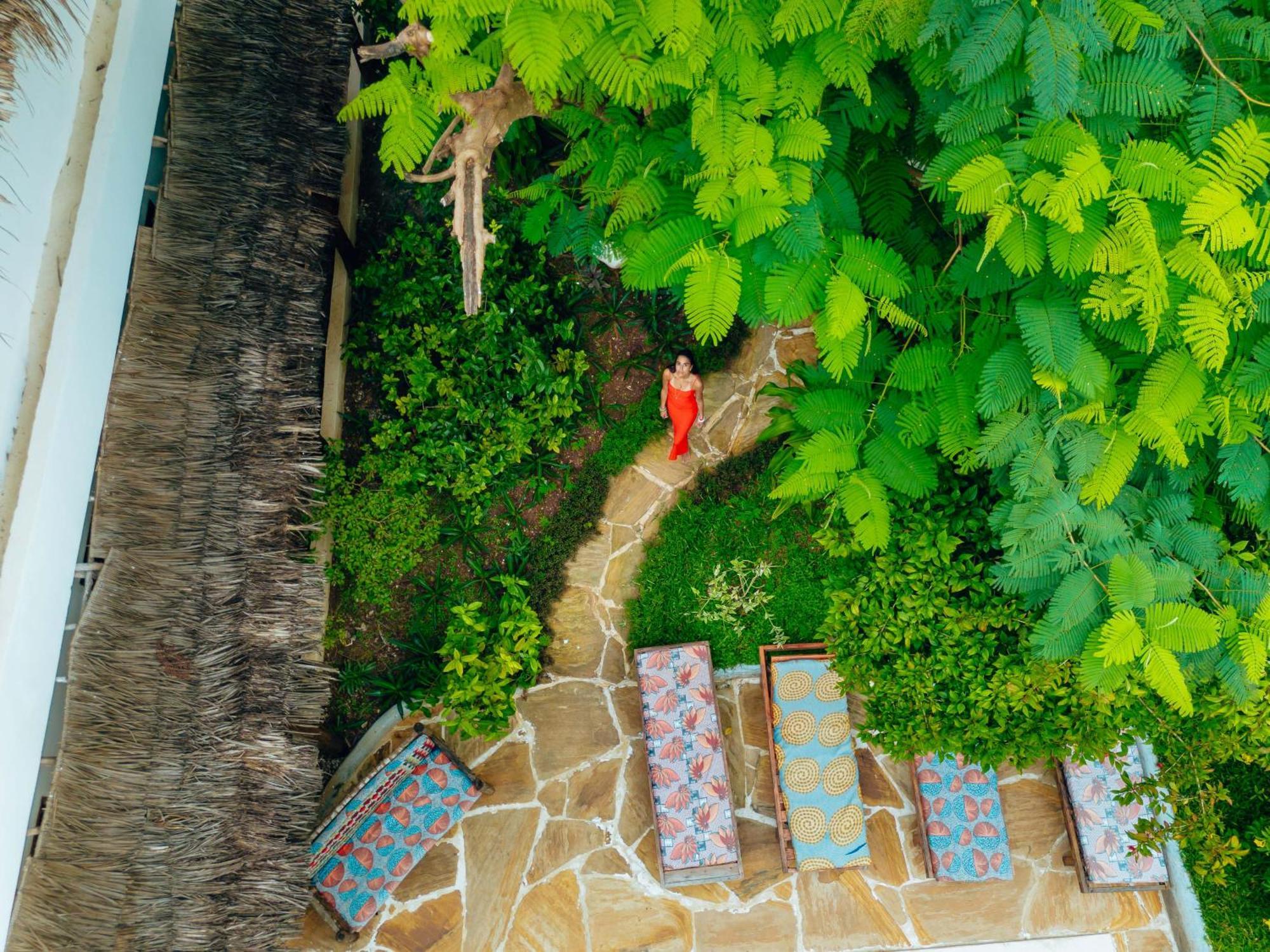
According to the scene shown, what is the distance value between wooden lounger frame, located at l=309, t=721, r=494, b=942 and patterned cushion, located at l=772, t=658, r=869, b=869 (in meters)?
2.60

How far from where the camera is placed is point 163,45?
222 inches

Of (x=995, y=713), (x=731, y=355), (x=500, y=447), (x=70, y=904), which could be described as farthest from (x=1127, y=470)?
(x=70, y=904)

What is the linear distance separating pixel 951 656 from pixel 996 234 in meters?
3.06

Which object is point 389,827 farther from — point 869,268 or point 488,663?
point 869,268

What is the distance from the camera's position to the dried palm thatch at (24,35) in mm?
3873

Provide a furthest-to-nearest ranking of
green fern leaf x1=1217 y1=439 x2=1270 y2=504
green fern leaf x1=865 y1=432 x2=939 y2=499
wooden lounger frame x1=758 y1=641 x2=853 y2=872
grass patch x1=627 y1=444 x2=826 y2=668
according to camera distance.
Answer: grass patch x1=627 y1=444 x2=826 y2=668 → wooden lounger frame x1=758 y1=641 x2=853 y2=872 → green fern leaf x1=865 y1=432 x2=939 y2=499 → green fern leaf x1=1217 y1=439 x2=1270 y2=504

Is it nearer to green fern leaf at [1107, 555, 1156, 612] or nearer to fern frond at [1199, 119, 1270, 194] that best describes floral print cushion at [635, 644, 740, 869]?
green fern leaf at [1107, 555, 1156, 612]

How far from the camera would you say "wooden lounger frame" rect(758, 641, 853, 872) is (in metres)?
6.91

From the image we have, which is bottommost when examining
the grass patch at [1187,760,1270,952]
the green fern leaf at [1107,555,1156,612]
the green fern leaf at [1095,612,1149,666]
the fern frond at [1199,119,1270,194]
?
the grass patch at [1187,760,1270,952]

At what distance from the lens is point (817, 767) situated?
6895mm

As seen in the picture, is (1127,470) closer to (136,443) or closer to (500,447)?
(500,447)

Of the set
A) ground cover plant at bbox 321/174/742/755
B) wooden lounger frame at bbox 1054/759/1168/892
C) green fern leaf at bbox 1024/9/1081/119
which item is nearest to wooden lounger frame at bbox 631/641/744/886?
ground cover plant at bbox 321/174/742/755

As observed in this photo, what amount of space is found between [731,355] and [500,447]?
2416 mm

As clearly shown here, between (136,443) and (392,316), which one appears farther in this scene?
(392,316)
